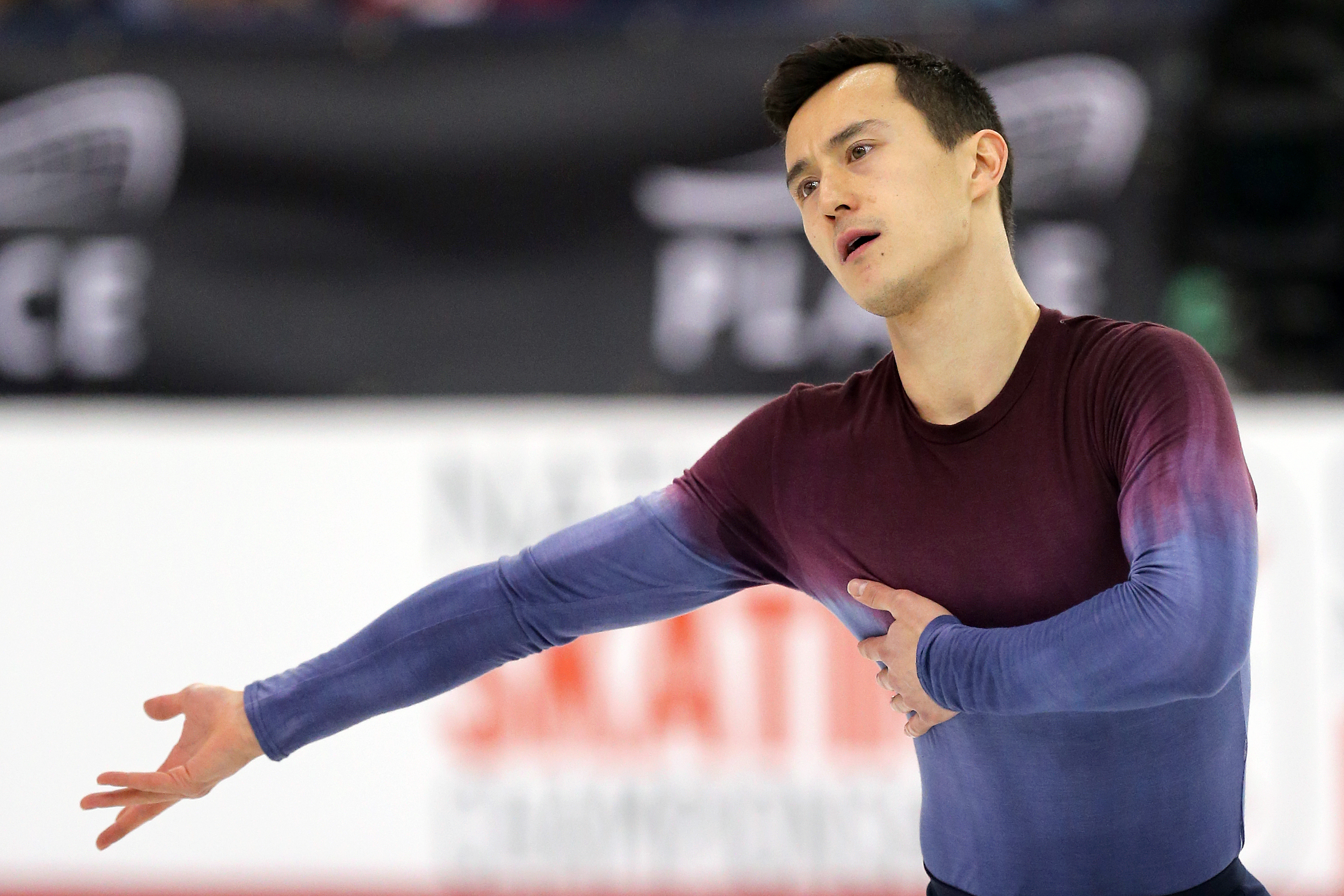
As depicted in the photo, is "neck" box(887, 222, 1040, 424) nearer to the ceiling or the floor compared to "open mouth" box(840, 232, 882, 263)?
nearer to the floor

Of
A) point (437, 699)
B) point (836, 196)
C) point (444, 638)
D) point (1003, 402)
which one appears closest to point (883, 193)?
point (836, 196)

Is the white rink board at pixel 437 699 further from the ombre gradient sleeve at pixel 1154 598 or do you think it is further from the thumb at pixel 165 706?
the ombre gradient sleeve at pixel 1154 598

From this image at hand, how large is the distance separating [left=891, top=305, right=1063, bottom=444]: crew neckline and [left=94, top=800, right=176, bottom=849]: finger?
56.2 inches

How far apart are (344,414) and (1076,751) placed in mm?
3226

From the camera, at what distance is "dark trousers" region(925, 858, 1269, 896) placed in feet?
6.86

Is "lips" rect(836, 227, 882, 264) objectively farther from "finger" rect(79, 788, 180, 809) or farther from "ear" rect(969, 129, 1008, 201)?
"finger" rect(79, 788, 180, 809)

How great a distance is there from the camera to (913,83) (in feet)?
7.45

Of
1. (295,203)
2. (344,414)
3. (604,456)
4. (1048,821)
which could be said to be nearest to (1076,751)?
(1048,821)

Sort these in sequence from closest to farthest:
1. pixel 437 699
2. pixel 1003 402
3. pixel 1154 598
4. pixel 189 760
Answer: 1. pixel 1154 598
2. pixel 1003 402
3. pixel 189 760
4. pixel 437 699

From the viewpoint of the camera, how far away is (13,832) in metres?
4.64

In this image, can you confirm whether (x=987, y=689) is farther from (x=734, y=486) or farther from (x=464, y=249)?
(x=464, y=249)

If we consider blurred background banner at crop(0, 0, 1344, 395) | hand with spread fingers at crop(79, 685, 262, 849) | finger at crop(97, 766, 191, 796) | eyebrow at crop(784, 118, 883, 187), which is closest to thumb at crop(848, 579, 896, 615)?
eyebrow at crop(784, 118, 883, 187)

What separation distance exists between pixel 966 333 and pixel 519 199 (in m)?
2.95

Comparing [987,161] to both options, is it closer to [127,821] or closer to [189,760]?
[189,760]
